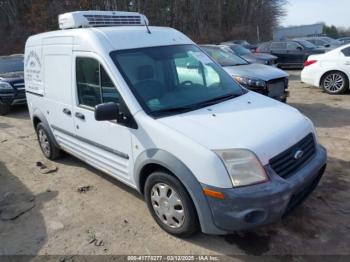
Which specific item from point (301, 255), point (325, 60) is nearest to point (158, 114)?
point (301, 255)

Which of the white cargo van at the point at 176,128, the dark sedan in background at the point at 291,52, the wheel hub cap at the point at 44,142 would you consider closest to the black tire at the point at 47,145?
the wheel hub cap at the point at 44,142

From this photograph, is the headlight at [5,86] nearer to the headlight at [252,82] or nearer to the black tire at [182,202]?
the headlight at [252,82]

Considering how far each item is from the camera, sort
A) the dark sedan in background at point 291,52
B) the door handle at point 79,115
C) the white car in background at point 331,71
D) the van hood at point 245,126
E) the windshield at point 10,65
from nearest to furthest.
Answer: the van hood at point 245,126 < the door handle at point 79,115 < the white car in background at point 331,71 < the windshield at point 10,65 < the dark sedan in background at point 291,52

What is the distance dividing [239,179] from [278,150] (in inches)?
18.9

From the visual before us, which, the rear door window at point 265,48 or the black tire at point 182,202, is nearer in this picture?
the black tire at point 182,202

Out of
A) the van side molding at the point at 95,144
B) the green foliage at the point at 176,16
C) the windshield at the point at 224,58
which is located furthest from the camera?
the green foliage at the point at 176,16

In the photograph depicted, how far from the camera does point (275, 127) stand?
124 inches

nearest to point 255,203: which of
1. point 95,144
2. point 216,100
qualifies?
point 216,100

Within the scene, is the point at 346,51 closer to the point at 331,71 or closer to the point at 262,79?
the point at 331,71

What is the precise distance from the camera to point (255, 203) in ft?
9.02

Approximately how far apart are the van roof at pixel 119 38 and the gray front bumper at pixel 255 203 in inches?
75.0

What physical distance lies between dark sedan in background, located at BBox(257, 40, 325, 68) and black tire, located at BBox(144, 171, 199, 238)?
14154mm

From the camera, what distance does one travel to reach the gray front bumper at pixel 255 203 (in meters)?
2.74

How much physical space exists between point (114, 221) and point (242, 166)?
68.9 inches
